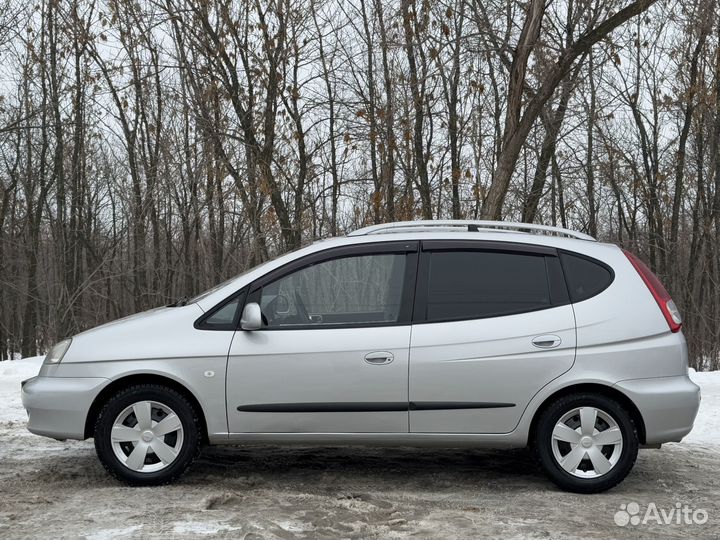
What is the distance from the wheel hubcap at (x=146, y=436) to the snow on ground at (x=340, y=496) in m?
0.20

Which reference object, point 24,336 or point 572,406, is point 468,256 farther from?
point 24,336

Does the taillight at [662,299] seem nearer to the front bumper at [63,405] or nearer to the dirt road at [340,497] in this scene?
the dirt road at [340,497]

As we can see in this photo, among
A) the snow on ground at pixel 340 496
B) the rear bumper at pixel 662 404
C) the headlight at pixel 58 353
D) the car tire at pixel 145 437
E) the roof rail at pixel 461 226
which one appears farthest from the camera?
the roof rail at pixel 461 226

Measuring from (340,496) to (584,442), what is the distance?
5.35ft

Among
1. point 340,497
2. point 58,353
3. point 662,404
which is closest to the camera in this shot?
point 340,497

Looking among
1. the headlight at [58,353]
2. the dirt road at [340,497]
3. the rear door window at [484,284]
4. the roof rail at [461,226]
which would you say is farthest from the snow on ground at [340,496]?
the roof rail at [461,226]

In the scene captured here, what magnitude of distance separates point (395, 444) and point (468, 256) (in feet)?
4.49

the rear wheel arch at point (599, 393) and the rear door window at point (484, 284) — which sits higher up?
the rear door window at point (484, 284)

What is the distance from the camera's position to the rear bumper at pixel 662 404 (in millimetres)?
5324

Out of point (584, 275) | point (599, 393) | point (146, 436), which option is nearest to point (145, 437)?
point (146, 436)

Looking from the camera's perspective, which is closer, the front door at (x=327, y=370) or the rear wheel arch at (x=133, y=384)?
the front door at (x=327, y=370)

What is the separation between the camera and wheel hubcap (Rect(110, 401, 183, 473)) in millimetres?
5457

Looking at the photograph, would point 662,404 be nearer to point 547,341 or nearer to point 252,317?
point 547,341

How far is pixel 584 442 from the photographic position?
17.7 feet
